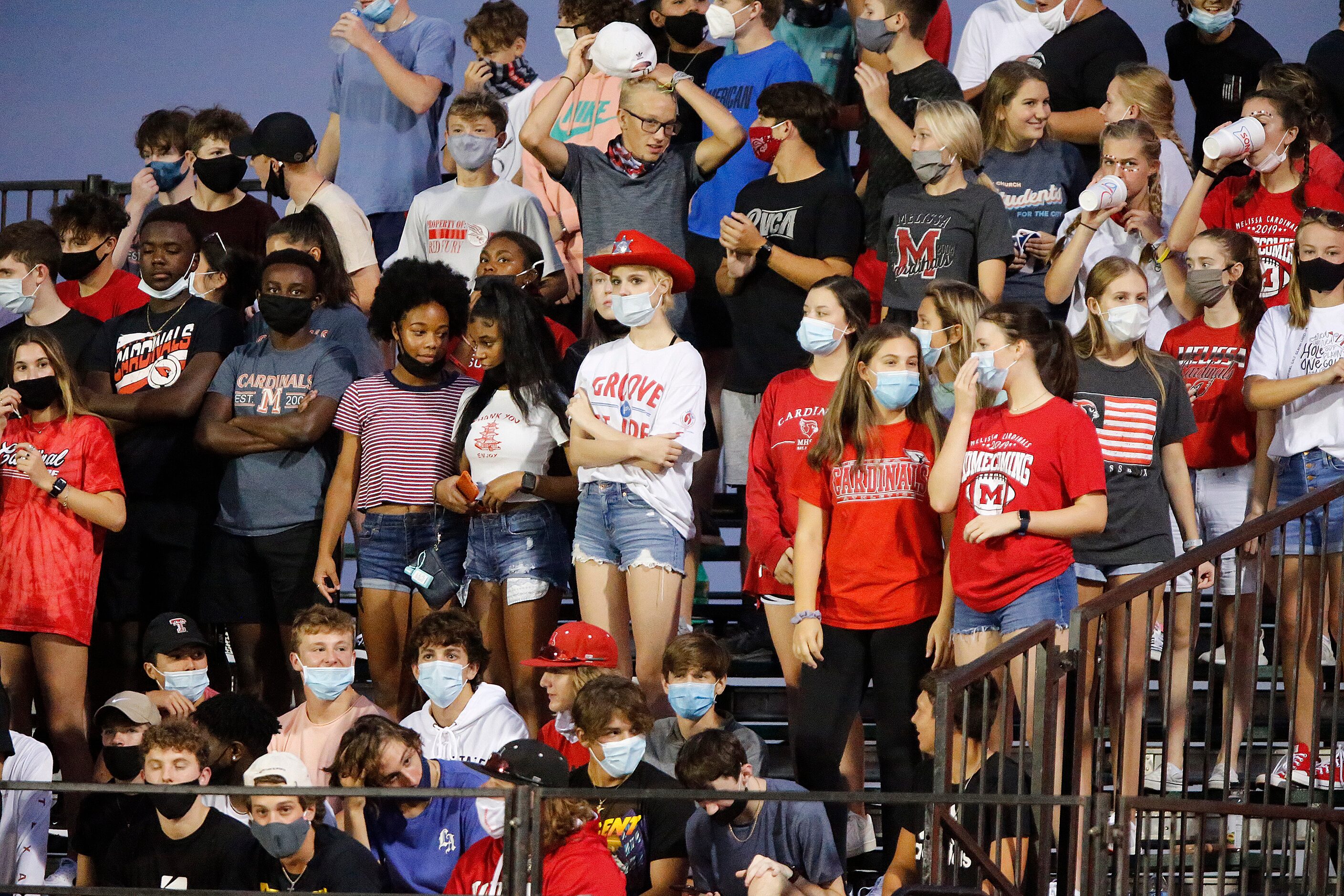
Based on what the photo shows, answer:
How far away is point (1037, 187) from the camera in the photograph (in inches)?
257

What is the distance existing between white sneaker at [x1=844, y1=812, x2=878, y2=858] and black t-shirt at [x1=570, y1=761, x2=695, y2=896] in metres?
0.52

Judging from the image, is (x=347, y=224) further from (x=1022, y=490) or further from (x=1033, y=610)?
(x=1033, y=610)

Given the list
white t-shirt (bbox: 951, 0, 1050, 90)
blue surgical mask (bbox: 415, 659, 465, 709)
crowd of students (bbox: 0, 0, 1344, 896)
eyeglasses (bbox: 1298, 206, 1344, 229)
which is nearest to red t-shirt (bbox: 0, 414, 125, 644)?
crowd of students (bbox: 0, 0, 1344, 896)

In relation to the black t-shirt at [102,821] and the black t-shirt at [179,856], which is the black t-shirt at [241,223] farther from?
the black t-shirt at [179,856]

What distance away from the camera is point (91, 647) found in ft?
20.2

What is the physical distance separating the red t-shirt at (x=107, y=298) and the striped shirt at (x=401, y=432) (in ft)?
3.95

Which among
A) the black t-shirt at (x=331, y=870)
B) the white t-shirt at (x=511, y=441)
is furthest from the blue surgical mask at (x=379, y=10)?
the black t-shirt at (x=331, y=870)

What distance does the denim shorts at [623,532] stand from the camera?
5.64m

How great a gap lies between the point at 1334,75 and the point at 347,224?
4.02 m

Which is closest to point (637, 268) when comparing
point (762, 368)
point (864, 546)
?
point (762, 368)

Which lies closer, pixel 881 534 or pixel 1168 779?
pixel 881 534

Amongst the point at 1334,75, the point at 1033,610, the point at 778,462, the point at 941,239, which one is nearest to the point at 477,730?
the point at 778,462

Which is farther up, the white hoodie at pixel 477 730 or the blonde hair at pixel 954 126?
the blonde hair at pixel 954 126

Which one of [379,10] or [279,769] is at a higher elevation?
[379,10]
